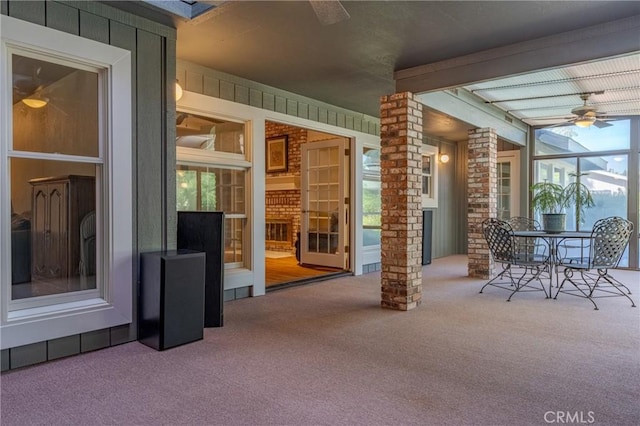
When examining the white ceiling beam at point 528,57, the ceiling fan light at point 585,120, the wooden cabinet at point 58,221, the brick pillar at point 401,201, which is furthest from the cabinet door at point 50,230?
the ceiling fan light at point 585,120

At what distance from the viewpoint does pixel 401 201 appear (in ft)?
13.9

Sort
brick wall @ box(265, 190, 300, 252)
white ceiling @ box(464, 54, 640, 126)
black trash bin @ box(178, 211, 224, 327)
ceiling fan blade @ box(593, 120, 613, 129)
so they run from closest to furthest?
black trash bin @ box(178, 211, 224, 327) < white ceiling @ box(464, 54, 640, 126) < ceiling fan blade @ box(593, 120, 613, 129) < brick wall @ box(265, 190, 300, 252)

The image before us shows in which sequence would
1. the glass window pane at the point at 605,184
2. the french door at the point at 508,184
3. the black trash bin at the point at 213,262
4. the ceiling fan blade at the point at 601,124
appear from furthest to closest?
1. the french door at the point at 508,184
2. the ceiling fan blade at the point at 601,124
3. the glass window pane at the point at 605,184
4. the black trash bin at the point at 213,262

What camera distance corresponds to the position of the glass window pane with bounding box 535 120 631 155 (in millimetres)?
7148

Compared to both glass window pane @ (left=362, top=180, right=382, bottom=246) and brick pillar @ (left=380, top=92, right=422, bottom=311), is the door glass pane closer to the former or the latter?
glass window pane @ (left=362, top=180, right=382, bottom=246)

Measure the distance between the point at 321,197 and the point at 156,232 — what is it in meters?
3.90

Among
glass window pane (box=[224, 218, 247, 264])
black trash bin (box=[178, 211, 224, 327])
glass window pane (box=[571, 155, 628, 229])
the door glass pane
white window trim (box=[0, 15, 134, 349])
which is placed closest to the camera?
white window trim (box=[0, 15, 134, 349])

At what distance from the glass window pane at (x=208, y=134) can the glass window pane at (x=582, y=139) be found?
619cm

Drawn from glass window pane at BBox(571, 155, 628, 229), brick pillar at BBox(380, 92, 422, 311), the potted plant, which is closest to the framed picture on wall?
brick pillar at BBox(380, 92, 422, 311)

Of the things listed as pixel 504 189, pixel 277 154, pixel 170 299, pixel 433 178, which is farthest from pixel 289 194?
pixel 170 299

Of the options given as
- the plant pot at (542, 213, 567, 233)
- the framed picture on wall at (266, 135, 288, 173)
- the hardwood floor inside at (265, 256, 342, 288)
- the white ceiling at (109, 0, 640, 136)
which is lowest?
the hardwood floor inside at (265, 256, 342, 288)

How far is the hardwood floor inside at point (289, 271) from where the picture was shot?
5816mm

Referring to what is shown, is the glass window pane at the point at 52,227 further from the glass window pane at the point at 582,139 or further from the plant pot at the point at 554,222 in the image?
the glass window pane at the point at 582,139

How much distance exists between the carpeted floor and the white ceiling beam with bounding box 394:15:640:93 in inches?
90.1
